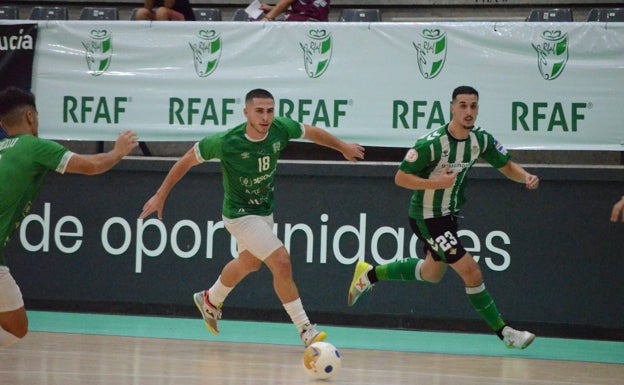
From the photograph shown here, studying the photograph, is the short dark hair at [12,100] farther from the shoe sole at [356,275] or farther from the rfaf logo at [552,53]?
the rfaf logo at [552,53]

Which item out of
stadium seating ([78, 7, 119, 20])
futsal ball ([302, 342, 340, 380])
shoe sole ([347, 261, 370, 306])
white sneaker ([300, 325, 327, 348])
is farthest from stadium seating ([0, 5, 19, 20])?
futsal ball ([302, 342, 340, 380])

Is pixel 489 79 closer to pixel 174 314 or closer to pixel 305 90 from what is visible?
pixel 305 90

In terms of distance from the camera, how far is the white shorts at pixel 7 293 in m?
6.68

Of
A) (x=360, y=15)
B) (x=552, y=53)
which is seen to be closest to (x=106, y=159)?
(x=552, y=53)

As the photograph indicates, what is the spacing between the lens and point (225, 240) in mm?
10789

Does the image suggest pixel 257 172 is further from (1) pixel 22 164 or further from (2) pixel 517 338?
(2) pixel 517 338

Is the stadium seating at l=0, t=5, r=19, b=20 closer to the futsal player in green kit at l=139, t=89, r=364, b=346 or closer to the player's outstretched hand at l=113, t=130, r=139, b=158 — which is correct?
the futsal player in green kit at l=139, t=89, r=364, b=346

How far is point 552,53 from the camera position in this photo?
1010cm

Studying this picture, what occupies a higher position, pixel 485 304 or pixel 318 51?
pixel 318 51

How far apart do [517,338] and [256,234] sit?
2320 millimetres

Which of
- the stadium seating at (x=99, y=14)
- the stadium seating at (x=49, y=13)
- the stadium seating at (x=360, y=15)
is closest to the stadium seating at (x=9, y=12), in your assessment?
the stadium seating at (x=49, y=13)

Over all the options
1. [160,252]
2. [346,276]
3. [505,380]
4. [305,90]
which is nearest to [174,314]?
[160,252]

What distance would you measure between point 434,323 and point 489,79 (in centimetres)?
248

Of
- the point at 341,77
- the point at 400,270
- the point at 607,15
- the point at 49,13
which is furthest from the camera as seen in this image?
the point at 49,13
